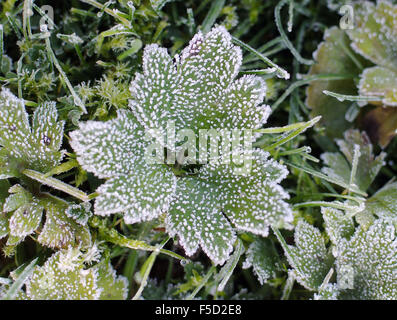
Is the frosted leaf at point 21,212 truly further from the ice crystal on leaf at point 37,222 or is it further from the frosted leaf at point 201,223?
the frosted leaf at point 201,223

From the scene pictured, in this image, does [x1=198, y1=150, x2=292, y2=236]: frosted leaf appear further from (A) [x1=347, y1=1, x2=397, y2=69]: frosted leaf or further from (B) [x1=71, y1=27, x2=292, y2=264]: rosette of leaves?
(A) [x1=347, y1=1, x2=397, y2=69]: frosted leaf

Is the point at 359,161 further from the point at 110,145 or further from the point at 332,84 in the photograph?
the point at 110,145

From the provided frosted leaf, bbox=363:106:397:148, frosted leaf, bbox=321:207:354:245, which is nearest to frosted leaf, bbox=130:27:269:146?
frosted leaf, bbox=321:207:354:245

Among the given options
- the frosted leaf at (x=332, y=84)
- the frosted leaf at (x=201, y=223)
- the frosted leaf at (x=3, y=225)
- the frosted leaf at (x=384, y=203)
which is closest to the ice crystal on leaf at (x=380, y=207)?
the frosted leaf at (x=384, y=203)

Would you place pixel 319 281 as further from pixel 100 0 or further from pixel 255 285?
pixel 100 0

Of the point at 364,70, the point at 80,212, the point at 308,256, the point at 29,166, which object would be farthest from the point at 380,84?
the point at 29,166

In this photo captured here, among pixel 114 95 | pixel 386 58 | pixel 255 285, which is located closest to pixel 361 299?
pixel 255 285
